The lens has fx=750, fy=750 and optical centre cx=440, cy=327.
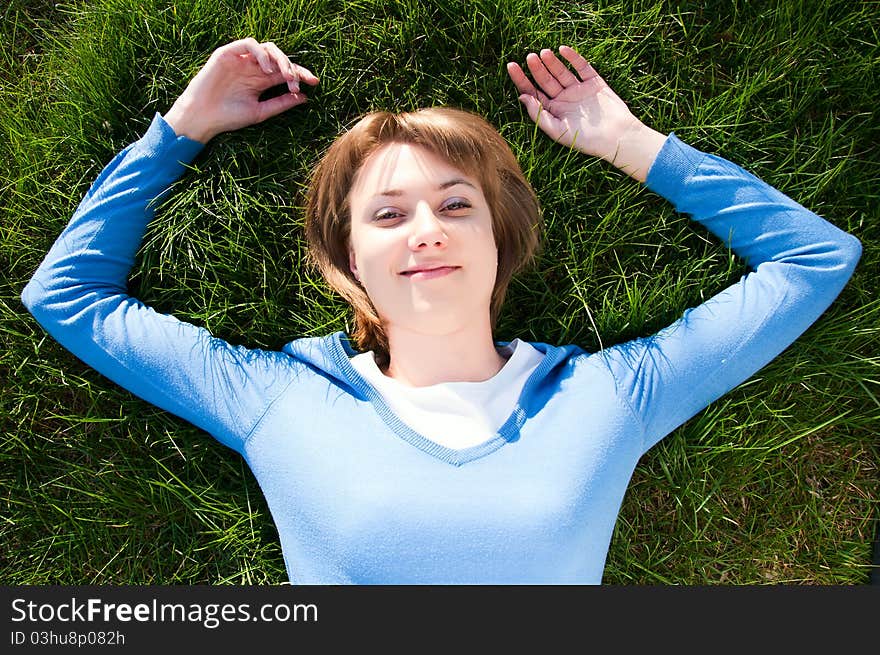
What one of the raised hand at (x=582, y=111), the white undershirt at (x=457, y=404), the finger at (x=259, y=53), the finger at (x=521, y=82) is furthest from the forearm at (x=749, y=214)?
the finger at (x=259, y=53)

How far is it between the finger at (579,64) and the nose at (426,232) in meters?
0.87

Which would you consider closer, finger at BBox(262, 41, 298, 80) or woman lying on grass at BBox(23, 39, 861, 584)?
woman lying on grass at BBox(23, 39, 861, 584)

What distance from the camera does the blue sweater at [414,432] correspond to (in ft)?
6.65

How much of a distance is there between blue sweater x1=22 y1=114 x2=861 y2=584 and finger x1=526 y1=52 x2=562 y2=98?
0.44m

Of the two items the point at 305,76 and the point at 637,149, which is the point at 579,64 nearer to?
the point at 637,149

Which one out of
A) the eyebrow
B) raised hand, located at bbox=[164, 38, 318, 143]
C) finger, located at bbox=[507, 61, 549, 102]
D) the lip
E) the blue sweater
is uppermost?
raised hand, located at bbox=[164, 38, 318, 143]

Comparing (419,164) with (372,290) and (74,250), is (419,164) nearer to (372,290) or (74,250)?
(372,290)

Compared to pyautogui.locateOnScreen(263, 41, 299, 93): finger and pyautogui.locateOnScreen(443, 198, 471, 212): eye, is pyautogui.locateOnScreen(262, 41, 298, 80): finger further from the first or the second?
pyautogui.locateOnScreen(443, 198, 471, 212): eye

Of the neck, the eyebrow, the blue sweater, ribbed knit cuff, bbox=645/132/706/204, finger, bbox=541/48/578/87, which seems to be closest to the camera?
the blue sweater

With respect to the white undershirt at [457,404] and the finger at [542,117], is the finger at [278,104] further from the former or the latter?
the white undershirt at [457,404]

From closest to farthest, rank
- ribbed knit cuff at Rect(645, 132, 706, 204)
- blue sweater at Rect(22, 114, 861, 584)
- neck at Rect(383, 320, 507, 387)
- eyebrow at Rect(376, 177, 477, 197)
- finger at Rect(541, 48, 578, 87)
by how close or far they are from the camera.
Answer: blue sweater at Rect(22, 114, 861, 584) → eyebrow at Rect(376, 177, 477, 197) → neck at Rect(383, 320, 507, 387) → ribbed knit cuff at Rect(645, 132, 706, 204) → finger at Rect(541, 48, 578, 87)

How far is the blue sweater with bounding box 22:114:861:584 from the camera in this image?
6.65 feet

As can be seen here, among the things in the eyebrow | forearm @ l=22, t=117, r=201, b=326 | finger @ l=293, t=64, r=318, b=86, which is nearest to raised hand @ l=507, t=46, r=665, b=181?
the eyebrow

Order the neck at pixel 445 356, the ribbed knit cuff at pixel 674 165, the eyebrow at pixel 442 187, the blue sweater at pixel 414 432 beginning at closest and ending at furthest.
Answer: the blue sweater at pixel 414 432, the eyebrow at pixel 442 187, the neck at pixel 445 356, the ribbed knit cuff at pixel 674 165
